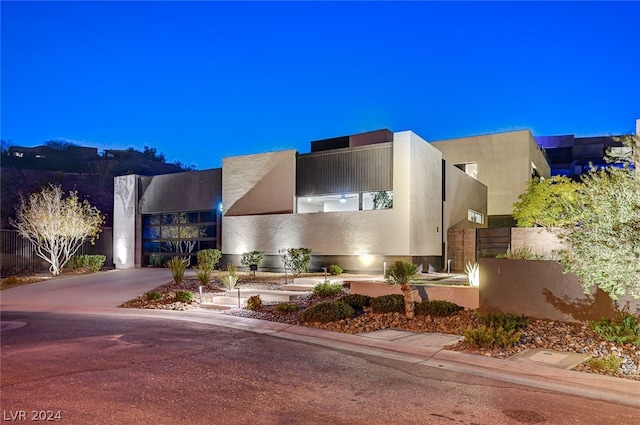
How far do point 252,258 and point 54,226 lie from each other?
10.8 meters

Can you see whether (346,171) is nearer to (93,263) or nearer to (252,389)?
(93,263)

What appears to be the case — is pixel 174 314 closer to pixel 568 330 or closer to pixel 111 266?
pixel 568 330

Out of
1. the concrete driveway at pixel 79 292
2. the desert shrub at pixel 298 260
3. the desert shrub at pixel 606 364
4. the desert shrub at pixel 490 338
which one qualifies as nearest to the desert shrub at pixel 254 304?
the concrete driveway at pixel 79 292

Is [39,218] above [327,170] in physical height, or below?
below

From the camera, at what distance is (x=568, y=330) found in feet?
30.7

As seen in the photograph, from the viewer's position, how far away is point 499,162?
33.6 m

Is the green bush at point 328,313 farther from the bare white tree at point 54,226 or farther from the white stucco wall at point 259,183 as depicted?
the bare white tree at point 54,226

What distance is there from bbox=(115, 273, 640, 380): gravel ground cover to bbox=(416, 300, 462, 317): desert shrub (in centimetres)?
15

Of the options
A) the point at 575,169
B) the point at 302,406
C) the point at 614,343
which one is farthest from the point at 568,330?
the point at 575,169

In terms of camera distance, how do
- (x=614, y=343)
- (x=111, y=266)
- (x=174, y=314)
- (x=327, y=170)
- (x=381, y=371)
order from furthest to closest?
(x=111, y=266) → (x=327, y=170) → (x=174, y=314) → (x=614, y=343) → (x=381, y=371)

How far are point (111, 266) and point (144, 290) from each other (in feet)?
50.2

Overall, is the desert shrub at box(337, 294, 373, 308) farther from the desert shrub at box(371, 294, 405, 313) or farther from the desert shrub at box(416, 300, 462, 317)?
the desert shrub at box(416, 300, 462, 317)

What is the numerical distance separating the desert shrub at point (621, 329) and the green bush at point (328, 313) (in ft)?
16.9

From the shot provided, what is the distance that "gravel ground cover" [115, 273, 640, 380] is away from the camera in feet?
25.1
